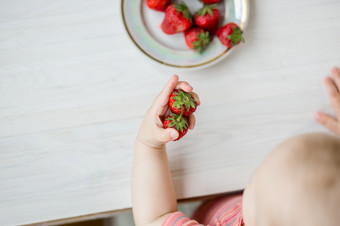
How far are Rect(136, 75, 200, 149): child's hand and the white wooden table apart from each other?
0.07m

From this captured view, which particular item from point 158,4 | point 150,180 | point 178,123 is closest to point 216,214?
point 150,180

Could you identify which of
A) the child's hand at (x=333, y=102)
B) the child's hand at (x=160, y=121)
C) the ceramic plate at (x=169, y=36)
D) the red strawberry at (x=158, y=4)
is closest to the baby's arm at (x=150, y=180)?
the child's hand at (x=160, y=121)

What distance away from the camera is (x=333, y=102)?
833 mm

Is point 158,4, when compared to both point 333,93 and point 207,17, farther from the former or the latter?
point 333,93

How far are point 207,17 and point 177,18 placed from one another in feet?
0.24

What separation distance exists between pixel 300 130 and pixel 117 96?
486 millimetres

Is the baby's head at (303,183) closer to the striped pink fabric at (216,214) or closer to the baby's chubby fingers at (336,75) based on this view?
the striped pink fabric at (216,214)

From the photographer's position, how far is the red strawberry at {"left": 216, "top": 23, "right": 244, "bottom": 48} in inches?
30.0

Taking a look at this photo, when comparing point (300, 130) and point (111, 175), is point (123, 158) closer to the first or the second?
point (111, 175)

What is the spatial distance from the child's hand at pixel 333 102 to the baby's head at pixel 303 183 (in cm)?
44

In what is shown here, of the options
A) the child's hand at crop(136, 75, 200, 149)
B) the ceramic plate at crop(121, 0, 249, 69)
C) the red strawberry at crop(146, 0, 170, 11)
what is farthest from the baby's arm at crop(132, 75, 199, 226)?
the red strawberry at crop(146, 0, 170, 11)

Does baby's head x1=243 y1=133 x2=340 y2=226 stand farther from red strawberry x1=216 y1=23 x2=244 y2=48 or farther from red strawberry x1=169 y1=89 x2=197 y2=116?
red strawberry x1=216 y1=23 x2=244 y2=48

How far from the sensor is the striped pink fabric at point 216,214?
715 millimetres

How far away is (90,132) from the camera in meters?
0.80
